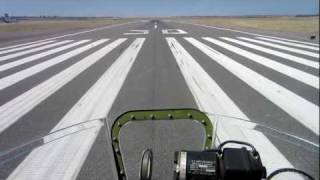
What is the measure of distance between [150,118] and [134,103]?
338cm

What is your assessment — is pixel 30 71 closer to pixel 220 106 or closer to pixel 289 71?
pixel 220 106

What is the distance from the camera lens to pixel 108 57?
10.3 metres

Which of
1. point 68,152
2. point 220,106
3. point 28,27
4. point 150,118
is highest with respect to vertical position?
point 28,27

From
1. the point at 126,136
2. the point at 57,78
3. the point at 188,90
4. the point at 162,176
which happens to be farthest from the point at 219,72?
the point at 162,176

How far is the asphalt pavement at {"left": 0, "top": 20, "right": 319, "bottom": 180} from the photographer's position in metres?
3.04

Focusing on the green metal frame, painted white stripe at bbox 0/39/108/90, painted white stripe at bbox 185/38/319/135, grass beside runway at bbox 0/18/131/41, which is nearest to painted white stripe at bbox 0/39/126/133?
painted white stripe at bbox 0/39/108/90

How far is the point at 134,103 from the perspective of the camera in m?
Result: 5.45

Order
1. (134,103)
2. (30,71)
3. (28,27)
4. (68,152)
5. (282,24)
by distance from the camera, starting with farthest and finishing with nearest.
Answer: (282,24) → (134,103) → (30,71) → (28,27) → (68,152)

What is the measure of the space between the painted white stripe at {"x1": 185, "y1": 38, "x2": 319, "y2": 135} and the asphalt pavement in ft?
0.06

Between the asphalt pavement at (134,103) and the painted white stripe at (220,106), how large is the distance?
1 cm

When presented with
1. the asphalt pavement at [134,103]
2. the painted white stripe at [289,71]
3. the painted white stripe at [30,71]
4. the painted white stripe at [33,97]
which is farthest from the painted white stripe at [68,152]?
the painted white stripe at [289,71]

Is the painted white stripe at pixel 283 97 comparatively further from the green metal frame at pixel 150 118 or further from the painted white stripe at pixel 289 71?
the green metal frame at pixel 150 118

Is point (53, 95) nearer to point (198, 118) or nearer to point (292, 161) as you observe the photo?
point (292, 161)

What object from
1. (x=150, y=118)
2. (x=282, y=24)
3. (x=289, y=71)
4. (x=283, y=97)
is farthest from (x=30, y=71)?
(x=282, y=24)
